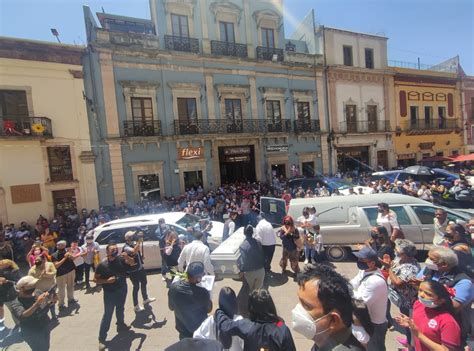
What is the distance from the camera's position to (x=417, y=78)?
22.1 meters

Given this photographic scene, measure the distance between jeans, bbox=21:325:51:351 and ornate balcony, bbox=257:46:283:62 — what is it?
1762 centimetres

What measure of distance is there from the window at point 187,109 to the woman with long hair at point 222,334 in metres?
14.3

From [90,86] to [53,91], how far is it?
170 cm

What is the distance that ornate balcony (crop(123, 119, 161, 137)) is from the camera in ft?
46.5

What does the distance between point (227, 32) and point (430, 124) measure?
19.3 metres

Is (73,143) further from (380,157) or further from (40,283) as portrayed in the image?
(380,157)

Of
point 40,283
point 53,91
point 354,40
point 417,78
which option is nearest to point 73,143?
point 53,91

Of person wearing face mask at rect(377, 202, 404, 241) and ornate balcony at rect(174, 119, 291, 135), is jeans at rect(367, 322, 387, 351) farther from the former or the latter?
ornate balcony at rect(174, 119, 291, 135)

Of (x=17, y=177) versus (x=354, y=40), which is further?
(x=354, y=40)

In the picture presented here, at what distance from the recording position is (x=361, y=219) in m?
6.65

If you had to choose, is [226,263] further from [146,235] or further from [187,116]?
[187,116]

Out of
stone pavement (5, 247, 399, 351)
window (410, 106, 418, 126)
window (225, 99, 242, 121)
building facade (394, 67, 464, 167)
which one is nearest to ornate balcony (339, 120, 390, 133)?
building facade (394, 67, 464, 167)

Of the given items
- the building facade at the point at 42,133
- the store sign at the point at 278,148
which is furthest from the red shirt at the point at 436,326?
the store sign at the point at 278,148

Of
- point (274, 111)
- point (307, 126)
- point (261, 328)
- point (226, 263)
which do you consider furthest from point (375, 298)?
point (307, 126)
